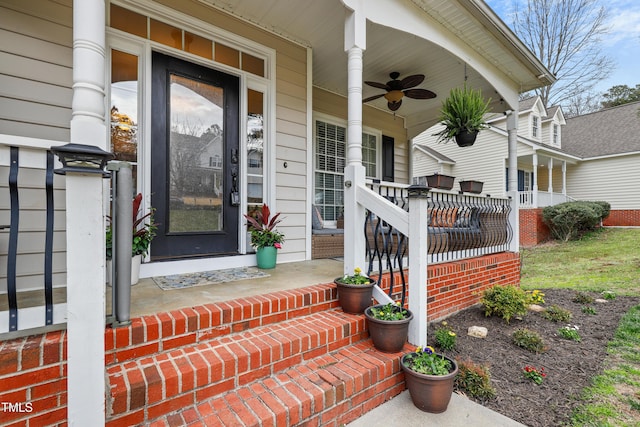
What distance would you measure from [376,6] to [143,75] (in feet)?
7.23

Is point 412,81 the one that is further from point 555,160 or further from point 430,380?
point 555,160

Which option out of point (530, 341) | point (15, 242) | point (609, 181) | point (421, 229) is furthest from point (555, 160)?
point (15, 242)

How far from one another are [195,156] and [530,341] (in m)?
3.61

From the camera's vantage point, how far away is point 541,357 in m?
2.58

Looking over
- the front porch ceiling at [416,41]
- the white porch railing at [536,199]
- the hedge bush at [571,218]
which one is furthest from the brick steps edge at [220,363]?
the hedge bush at [571,218]

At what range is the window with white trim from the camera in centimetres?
506

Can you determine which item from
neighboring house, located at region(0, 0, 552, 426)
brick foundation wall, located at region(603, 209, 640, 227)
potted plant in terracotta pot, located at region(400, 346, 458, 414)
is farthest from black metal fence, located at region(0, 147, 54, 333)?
brick foundation wall, located at region(603, 209, 640, 227)

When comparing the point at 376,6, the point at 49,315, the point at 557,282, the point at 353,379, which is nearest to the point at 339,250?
the point at 353,379

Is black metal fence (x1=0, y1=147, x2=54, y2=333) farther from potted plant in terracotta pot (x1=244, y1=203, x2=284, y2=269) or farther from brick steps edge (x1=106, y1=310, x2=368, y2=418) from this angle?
potted plant in terracotta pot (x1=244, y1=203, x2=284, y2=269)

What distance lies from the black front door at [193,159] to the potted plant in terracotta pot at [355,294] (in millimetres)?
1462

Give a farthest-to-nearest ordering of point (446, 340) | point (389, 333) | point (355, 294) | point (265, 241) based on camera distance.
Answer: point (265, 241) < point (446, 340) < point (355, 294) < point (389, 333)

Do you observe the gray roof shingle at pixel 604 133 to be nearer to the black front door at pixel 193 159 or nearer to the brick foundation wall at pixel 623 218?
the brick foundation wall at pixel 623 218

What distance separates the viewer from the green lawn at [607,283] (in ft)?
6.20

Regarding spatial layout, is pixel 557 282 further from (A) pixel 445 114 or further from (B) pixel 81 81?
(B) pixel 81 81
